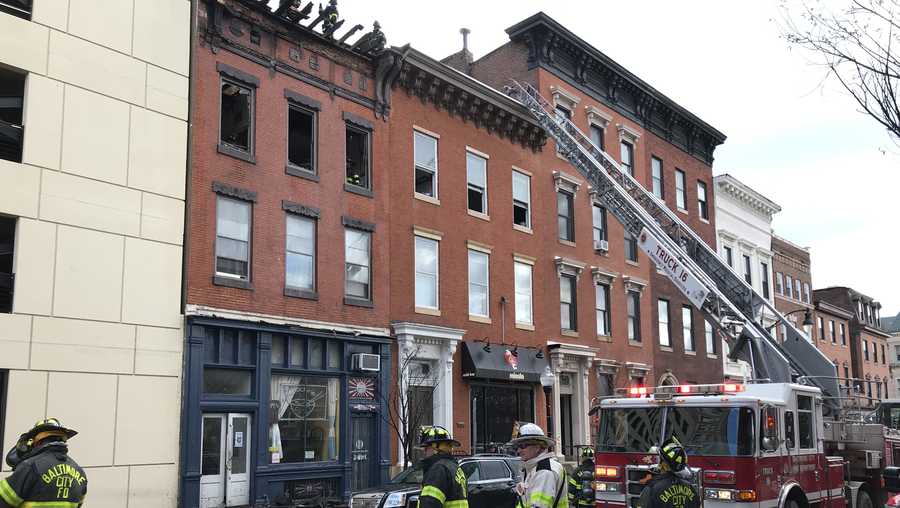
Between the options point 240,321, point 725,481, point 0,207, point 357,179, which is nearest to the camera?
point 725,481

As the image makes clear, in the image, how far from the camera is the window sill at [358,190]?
22297 mm

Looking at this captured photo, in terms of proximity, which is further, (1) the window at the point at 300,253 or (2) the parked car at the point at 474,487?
(1) the window at the point at 300,253

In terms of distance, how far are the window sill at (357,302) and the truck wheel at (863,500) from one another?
39.1 ft

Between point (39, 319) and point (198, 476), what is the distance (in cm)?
449

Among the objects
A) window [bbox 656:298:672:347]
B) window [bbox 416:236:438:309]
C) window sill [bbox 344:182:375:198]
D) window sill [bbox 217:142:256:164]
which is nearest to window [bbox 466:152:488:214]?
window [bbox 416:236:438:309]

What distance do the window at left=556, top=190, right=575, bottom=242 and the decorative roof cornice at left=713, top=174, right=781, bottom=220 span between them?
12.6 m

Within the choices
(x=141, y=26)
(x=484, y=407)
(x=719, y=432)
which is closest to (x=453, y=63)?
(x=484, y=407)

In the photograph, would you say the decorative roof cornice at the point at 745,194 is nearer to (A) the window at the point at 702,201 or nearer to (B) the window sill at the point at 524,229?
(A) the window at the point at 702,201

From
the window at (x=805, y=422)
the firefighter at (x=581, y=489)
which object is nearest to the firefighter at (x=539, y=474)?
the firefighter at (x=581, y=489)

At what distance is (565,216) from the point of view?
1186 inches

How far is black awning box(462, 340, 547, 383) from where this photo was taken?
80.5ft

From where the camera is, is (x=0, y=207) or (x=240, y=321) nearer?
(x=0, y=207)

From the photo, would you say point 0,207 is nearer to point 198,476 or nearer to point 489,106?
point 198,476

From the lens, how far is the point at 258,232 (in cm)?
2002
